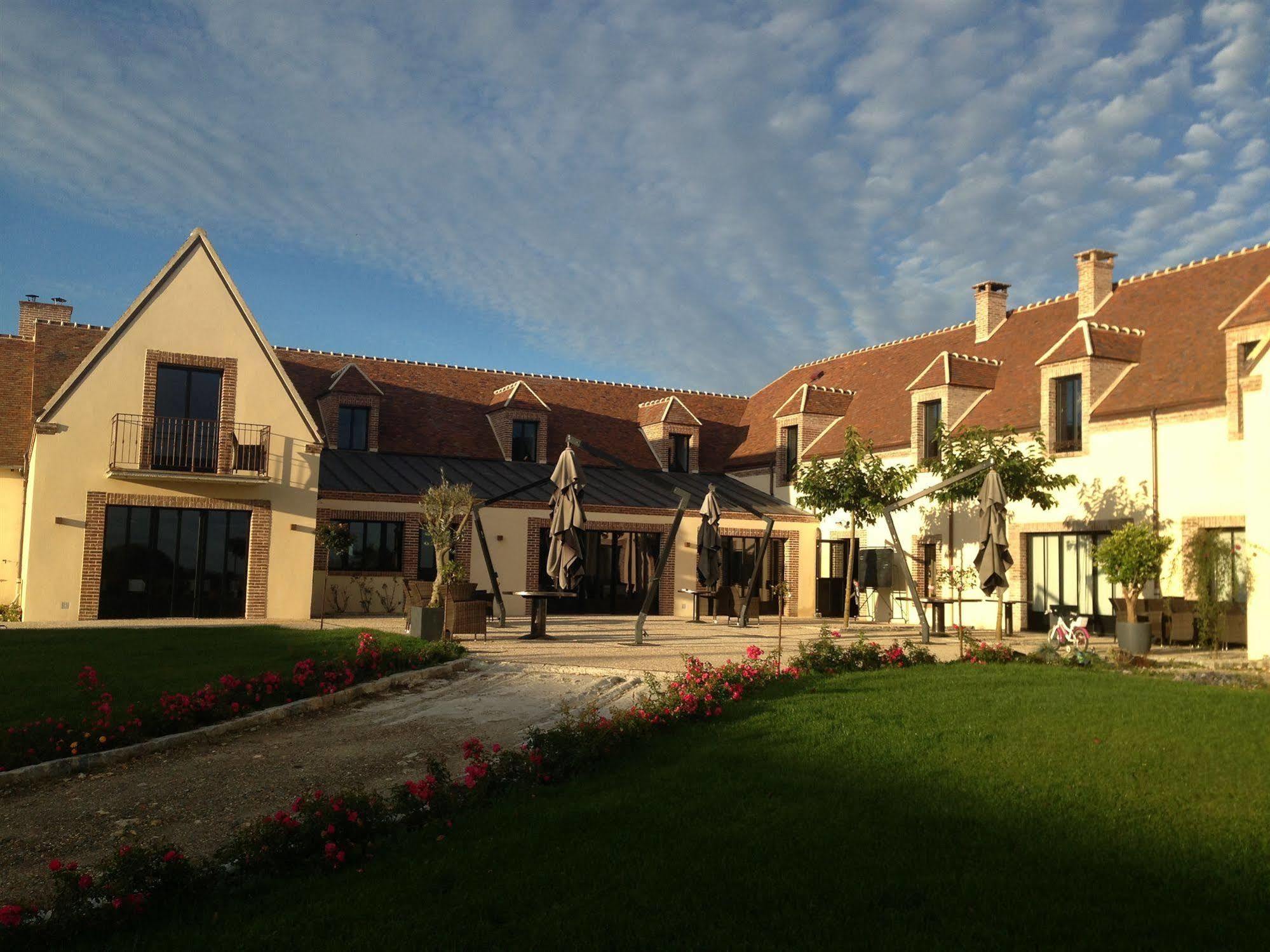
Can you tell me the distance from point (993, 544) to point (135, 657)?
526 inches

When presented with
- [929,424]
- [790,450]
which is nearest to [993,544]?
[929,424]

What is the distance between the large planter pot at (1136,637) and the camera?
1675 cm

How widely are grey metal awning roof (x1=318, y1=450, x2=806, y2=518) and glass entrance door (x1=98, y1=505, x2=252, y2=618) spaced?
279 centimetres

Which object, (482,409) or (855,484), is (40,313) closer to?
(482,409)

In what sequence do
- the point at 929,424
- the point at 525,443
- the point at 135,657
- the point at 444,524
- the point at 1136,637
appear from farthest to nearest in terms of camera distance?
the point at 525,443 < the point at 929,424 < the point at 444,524 < the point at 1136,637 < the point at 135,657

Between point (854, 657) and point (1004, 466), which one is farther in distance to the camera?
point (1004, 466)

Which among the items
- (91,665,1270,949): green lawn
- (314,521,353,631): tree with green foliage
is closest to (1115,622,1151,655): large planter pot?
(91,665,1270,949): green lawn

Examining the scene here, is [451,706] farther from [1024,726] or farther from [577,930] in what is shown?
[577,930]

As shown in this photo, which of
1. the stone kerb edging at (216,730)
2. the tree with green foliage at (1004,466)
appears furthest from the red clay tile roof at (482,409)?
the stone kerb edging at (216,730)

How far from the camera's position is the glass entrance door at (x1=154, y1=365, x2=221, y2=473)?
70.4 ft

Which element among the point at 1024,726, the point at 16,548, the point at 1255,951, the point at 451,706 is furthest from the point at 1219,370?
the point at 16,548

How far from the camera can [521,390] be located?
102ft

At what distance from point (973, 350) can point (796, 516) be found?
21.4 ft

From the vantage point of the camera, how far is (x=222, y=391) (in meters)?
22.1
